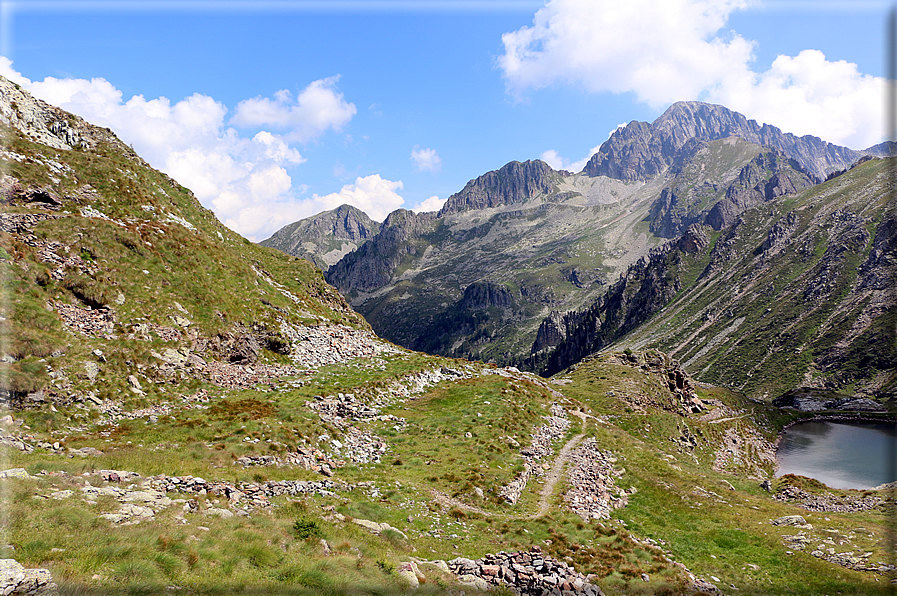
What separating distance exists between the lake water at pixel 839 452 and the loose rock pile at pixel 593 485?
81808 millimetres

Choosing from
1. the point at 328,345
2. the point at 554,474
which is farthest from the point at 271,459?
the point at 328,345

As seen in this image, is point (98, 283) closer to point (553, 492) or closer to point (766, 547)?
point (553, 492)

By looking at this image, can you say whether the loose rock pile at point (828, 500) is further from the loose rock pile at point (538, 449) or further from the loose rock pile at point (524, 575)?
the loose rock pile at point (524, 575)

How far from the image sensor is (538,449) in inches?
1491

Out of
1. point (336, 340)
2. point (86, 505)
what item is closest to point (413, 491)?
point (86, 505)

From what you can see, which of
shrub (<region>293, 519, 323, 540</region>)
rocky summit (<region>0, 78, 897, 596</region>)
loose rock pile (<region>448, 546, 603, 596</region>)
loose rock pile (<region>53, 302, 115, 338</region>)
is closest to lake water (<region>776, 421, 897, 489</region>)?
rocky summit (<region>0, 78, 897, 596</region>)

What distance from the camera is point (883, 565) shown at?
22828 millimetres

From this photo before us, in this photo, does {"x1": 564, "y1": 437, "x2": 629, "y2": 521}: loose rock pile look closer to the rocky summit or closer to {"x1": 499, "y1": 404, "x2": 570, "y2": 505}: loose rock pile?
the rocky summit

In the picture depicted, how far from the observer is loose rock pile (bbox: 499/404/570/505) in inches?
1125

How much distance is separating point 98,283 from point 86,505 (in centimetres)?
2698

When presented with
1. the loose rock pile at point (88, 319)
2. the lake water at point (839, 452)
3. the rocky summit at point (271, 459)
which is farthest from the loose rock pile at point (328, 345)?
the lake water at point (839, 452)

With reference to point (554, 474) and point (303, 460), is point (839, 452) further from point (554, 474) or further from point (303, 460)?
point (303, 460)

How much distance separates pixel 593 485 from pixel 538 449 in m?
6.23

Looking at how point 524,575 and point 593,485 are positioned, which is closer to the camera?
point 524,575
